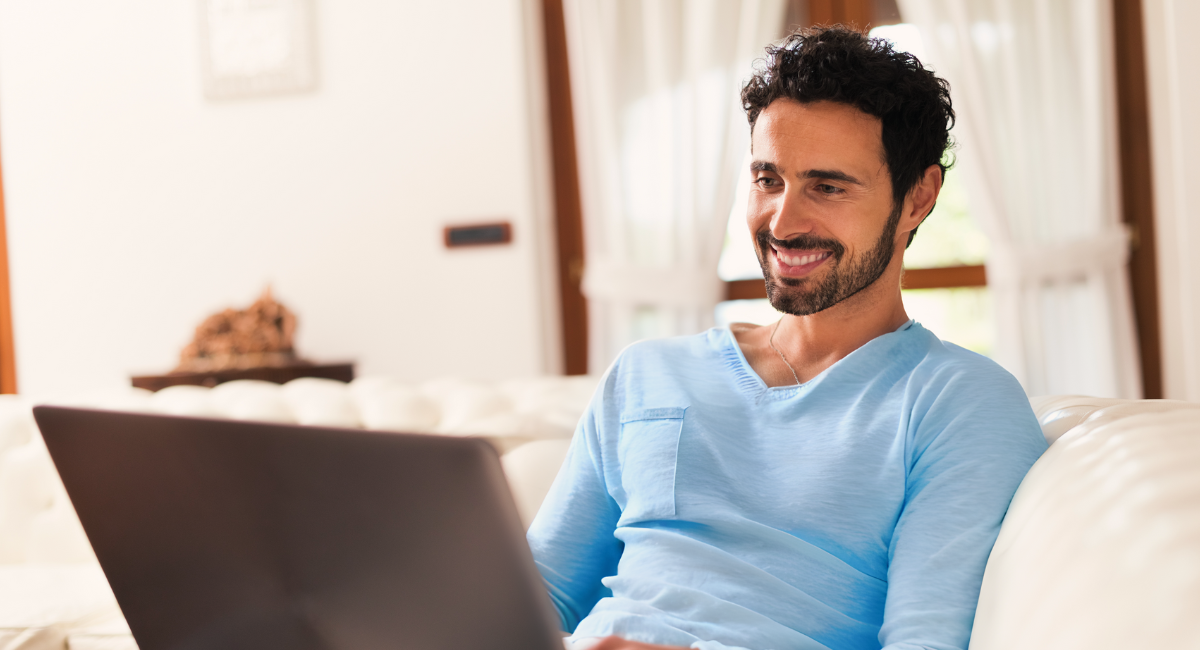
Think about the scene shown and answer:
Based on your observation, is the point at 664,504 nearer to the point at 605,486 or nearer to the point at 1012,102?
the point at 605,486

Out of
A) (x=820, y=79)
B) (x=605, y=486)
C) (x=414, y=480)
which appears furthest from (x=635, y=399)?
(x=414, y=480)

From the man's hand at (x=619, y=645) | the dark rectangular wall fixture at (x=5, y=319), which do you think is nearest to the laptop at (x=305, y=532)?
the man's hand at (x=619, y=645)

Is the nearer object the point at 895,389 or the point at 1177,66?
the point at 895,389

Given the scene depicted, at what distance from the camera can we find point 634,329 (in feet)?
11.2

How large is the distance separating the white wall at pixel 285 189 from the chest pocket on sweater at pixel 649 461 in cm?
237

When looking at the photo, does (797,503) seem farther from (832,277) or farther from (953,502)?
(832,277)

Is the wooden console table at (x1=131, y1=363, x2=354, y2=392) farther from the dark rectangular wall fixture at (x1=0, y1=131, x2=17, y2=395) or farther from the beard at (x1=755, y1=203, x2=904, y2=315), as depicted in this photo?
the beard at (x1=755, y1=203, x2=904, y2=315)

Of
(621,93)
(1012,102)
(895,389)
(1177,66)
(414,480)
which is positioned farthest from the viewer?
(621,93)

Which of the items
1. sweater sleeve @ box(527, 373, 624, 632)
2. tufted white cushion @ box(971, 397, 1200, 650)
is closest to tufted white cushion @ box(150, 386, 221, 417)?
sweater sleeve @ box(527, 373, 624, 632)

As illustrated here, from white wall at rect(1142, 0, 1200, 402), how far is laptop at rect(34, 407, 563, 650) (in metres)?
2.87

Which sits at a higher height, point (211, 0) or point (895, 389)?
point (211, 0)

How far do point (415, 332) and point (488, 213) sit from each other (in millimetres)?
563

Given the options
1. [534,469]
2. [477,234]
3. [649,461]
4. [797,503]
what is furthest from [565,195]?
[797,503]

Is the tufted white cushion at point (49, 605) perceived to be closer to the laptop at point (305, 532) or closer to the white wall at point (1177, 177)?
the laptop at point (305, 532)
